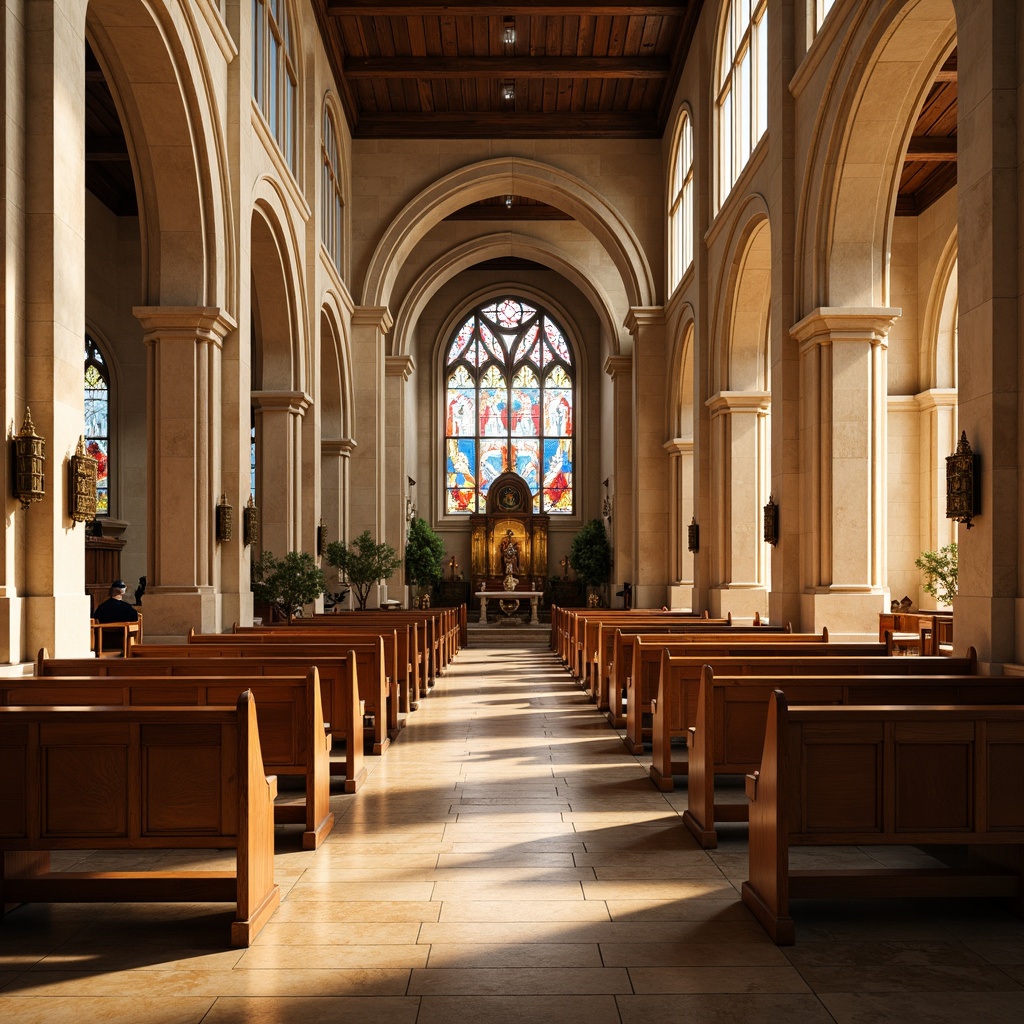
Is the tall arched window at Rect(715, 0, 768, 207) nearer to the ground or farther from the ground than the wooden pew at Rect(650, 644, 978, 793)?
farther from the ground

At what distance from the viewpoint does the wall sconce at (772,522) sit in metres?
11.5

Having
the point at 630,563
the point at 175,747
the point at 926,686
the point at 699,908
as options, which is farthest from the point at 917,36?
the point at 630,563

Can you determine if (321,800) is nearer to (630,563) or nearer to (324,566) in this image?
(324,566)

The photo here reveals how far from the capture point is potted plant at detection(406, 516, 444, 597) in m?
27.9

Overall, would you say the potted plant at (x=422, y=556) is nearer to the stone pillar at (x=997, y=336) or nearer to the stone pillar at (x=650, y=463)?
the stone pillar at (x=650, y=463)

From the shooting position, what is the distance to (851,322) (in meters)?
10.5

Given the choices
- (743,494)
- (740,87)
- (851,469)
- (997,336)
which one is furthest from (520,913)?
(740,87)

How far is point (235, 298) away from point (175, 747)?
27.3ft

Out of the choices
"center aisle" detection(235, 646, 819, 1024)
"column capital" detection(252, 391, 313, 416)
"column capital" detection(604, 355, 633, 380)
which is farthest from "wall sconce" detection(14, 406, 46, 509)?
"column capital" detection(604, 355, 633, 380)

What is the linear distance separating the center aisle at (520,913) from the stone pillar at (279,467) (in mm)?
8001

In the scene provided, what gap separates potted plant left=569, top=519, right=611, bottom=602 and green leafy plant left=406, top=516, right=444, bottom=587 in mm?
3530

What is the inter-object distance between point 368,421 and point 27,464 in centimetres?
1568

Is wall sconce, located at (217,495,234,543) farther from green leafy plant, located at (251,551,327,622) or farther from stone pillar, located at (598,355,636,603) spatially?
stone pillar, located at (598,355,636,603)

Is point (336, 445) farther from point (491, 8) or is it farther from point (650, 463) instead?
point (491, 8)
